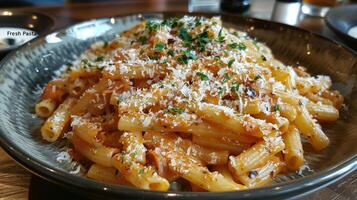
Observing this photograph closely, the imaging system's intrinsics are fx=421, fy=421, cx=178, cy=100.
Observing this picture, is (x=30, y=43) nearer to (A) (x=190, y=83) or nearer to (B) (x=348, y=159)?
(A) (x=190, y=83)

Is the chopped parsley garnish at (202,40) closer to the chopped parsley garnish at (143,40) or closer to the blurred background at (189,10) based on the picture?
the chopped parsley garnish at (143,40)

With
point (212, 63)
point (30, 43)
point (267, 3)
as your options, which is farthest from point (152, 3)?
point (212, 63)

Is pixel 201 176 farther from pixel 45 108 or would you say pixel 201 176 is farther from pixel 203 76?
pixel 45 108

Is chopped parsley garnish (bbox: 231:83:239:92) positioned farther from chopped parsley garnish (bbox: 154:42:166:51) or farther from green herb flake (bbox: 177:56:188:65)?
chopped parsley garnish (bbox: 154:42:166:51)

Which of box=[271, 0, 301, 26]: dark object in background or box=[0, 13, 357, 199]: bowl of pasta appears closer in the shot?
box=[0, 13, 357, 199]: bowl of pasta

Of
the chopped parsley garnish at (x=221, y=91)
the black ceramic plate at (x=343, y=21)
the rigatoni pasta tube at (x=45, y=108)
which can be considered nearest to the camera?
the chopped parsley garnish at (x=221, y=91)

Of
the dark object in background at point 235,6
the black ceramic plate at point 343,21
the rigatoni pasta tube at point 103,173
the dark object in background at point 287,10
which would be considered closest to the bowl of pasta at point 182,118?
the rigatoni pasta tube at point 103,173

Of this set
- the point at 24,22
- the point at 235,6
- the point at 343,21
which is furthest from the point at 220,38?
the point at 235,6

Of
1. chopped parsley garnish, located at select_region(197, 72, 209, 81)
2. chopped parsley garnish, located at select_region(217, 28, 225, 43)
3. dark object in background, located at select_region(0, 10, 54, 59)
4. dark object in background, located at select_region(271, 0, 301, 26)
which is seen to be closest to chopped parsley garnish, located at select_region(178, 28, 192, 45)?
chopped parsley garnish, located at select_region(217, 28, 225, 43)
